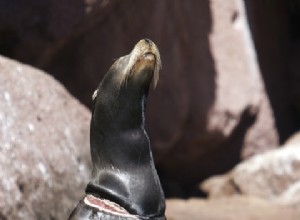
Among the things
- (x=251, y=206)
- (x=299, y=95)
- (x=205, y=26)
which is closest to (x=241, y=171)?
(x=251, y=206)

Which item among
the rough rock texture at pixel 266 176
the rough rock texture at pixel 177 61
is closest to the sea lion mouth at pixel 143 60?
the rough rock texture at pixel 177 61

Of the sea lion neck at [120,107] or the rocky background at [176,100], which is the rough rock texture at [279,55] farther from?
the sea lion neck at [120,107]

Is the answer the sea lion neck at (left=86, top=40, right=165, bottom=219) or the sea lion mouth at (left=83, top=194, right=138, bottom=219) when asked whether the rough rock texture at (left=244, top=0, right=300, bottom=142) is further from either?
the sea lion mouth at (left=83, top=194, right=138, bottom=219)

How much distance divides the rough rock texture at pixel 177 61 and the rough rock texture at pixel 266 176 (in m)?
0.45

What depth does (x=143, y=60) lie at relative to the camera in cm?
288

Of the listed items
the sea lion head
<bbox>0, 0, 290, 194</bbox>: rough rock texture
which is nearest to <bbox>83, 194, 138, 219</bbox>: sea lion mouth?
the sea lion head

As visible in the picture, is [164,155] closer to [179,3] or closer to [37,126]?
[179,3]

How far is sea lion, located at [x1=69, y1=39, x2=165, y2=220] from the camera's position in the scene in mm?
2873

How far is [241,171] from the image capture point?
770cm

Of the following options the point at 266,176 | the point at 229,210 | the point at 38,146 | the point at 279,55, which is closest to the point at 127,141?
the point at 38,146

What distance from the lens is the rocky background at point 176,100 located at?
4441 mm

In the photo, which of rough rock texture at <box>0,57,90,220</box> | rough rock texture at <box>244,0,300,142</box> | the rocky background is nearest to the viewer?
rough rock texture at <box>0,57,90,220</box>

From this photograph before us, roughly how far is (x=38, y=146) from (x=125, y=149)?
1553 mm

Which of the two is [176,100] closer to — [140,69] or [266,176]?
[266,176]
